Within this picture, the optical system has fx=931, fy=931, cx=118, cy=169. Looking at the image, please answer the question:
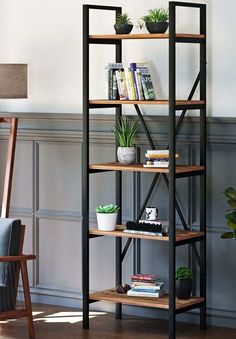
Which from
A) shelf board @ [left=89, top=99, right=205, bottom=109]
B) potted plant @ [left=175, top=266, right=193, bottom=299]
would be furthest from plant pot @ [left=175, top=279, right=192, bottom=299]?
shelf board @ [left=89, top=99, right=205, bottom=109]

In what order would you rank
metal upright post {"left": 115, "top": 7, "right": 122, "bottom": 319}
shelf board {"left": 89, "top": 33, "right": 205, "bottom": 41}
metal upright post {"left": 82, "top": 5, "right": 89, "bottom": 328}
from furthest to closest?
1. metal upright post {"left": 115, "top": 7, "right": 122, "bottom": 319}
2. metal upright post {"left": 82, "top": 5, "right": 89, "bottom": 328}
3. shelf board {"left": 89, "top": 33, "right": 205, "bottom": 41}

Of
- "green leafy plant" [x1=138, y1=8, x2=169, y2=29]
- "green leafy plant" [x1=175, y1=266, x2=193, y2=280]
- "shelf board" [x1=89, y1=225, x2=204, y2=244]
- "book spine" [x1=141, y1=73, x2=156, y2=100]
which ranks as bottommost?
"green leafy plant" [x1=175, y1=266, x2=193, y2=280]

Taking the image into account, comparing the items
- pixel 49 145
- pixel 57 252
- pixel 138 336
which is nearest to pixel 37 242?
pixel 57 252

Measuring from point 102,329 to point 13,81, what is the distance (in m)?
1.69

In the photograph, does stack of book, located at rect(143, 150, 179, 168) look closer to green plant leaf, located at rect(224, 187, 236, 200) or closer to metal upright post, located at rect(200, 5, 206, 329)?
metal upright post, located at rect(200, 5, 206, 329)

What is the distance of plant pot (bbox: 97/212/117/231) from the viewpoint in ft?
19.2

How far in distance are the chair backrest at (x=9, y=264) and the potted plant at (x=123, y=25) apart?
1.36 m

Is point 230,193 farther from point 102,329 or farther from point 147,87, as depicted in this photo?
point 102,329

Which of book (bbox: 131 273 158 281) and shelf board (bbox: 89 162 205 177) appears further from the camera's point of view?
book (bbox: 131 273 158 281)

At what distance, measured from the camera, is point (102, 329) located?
590 centimetres

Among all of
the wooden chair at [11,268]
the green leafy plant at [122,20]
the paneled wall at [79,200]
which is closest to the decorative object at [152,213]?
the paneled wall at [79,200]

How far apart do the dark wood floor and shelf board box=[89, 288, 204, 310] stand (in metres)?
0.20

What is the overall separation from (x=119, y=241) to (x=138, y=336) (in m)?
0.69

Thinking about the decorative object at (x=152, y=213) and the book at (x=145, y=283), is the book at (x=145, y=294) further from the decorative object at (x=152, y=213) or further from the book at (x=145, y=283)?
the decorative object at (x=152, y=213)
